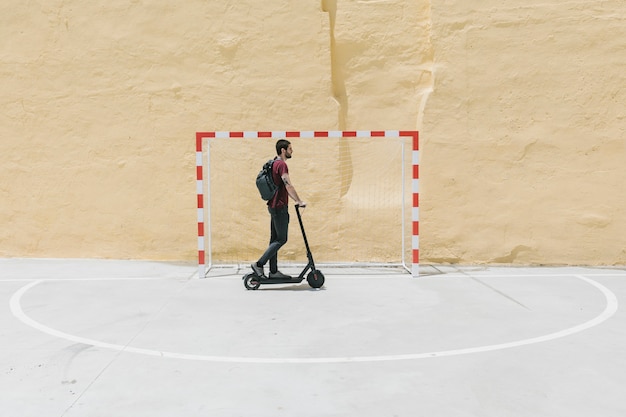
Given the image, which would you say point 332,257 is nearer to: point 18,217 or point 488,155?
point 488,155

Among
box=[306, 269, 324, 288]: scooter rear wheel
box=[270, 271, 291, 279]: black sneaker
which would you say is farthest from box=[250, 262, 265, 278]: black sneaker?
box=[306, 269, 324, 288]: scooter rear wheel

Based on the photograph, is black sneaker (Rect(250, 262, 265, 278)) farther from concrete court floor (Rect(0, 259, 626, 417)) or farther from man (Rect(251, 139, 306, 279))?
concrete court floor (Rect(0, 259, 626, 417))

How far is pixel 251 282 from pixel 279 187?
47.5 inches

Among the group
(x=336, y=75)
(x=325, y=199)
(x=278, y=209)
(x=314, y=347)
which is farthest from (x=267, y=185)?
(x=336, y=75)

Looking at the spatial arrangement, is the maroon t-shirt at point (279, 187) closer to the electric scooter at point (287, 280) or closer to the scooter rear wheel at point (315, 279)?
the electric scooter at point (287, 280)

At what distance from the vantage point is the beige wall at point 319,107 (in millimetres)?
8602

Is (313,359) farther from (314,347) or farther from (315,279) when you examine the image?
(315,279)

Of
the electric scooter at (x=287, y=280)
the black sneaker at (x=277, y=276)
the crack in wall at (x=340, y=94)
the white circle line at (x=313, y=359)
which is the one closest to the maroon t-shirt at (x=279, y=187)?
the electric scooter at (x=287, y=280)

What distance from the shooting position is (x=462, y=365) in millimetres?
4211

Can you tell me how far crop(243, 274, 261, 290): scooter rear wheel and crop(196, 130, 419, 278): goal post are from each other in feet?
6.30

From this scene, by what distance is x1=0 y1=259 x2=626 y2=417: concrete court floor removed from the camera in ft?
11.7

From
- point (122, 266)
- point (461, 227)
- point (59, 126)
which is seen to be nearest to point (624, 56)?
point (461, 227)

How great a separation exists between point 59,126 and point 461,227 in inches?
256

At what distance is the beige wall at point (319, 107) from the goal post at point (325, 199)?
17cm
